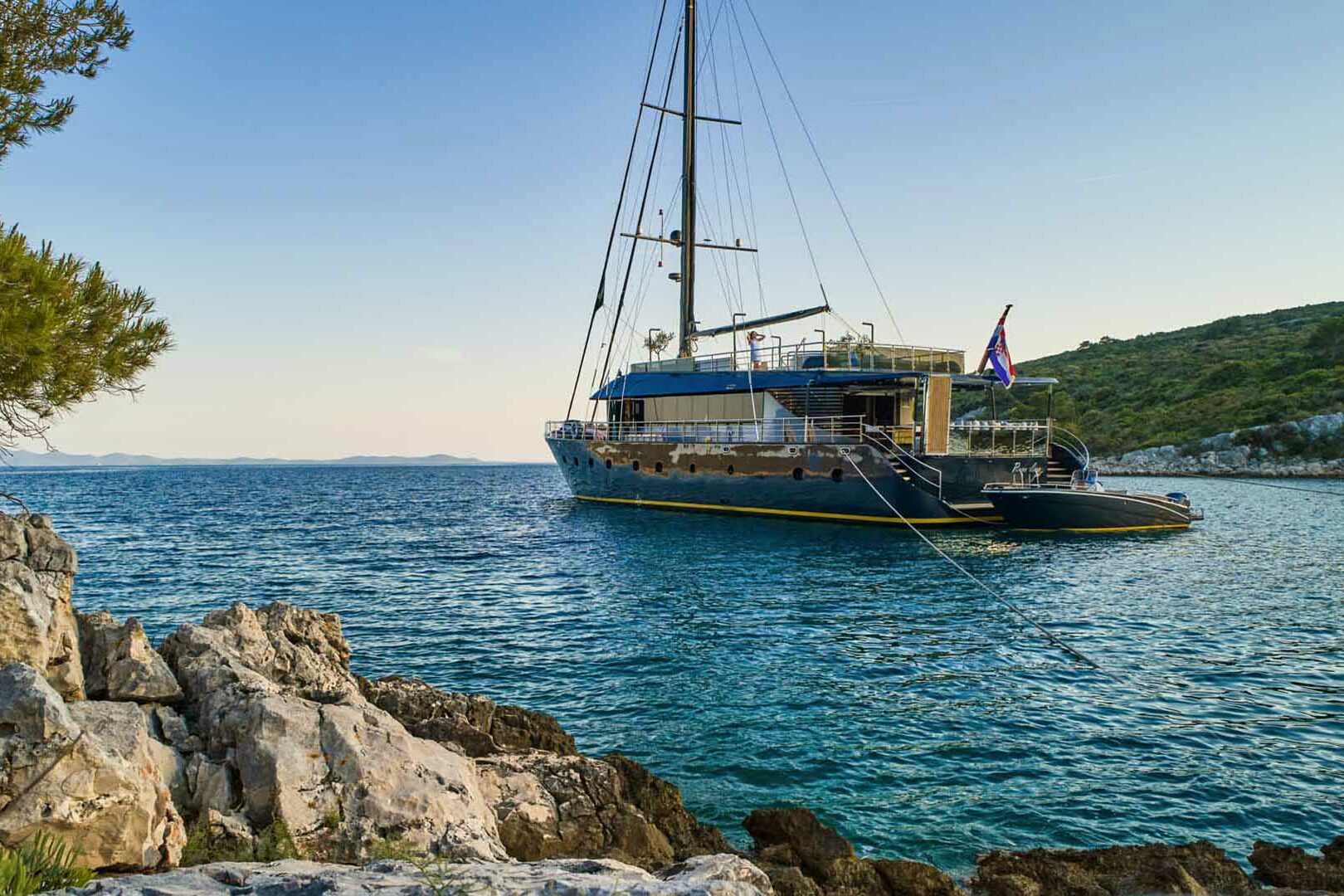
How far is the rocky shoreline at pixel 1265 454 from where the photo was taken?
176 feet

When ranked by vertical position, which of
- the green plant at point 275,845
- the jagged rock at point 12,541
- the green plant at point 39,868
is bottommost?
the green plant at point 275,845

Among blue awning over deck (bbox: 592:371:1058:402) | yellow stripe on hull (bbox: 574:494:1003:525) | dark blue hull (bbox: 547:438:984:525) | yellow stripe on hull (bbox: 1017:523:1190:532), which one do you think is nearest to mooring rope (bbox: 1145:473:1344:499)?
yellow stripe on hull (bbox: 1017:523:1190:532)

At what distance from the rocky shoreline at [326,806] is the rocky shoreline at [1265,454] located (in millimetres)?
60389

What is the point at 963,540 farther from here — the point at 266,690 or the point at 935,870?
the point at 266,690

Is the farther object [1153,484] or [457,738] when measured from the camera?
[1153,484]

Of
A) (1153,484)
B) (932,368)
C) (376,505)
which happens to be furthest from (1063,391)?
(376,505)

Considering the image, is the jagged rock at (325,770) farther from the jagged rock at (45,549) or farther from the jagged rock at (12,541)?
the jagged rock at (12,541)

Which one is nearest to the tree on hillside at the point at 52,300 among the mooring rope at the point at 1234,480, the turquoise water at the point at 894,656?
the turquoise water at the point at 894,656

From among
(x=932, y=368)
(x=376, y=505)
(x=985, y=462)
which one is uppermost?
(x=932, y=368)

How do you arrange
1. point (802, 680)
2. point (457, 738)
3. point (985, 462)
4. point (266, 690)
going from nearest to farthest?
point (266, 690) < point (457, 738) < point (802, 680) < point (985, 462)

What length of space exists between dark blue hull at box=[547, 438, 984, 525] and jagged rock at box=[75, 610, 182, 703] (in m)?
24.1

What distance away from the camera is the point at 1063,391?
9206cm

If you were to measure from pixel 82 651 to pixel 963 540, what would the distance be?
23.8 metres

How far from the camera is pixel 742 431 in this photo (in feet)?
107
